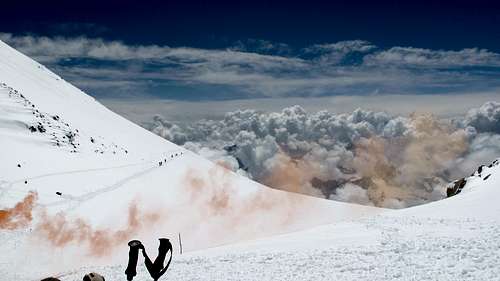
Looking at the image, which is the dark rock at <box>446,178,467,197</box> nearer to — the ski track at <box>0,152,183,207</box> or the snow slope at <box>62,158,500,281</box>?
the snow slope at <box>62,158,500,281</box>

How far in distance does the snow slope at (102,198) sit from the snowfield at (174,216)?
29 cm

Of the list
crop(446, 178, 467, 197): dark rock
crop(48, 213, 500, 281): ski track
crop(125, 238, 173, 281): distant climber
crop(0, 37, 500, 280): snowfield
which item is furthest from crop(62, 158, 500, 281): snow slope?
crop(446, 178, 467, 197): dark rock

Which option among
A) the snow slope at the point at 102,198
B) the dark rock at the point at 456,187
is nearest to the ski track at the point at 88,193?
the snow slope at the point at 102,198

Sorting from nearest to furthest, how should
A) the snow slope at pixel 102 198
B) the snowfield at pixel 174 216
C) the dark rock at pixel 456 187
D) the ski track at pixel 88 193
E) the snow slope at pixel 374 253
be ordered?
the snow slope at pixel 374 253, the snowfield at pixel 174 216, the snow slope at pixel 102 198, the dark rock at pixel 456 187, the ski track at pixel 88 193

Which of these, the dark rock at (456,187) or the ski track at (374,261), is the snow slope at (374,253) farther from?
the dark rock at (456,187)

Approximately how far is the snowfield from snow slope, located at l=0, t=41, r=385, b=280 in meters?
0.29

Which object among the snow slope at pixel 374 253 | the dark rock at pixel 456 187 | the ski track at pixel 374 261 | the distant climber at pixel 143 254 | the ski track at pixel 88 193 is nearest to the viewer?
the distant climber at pixel 143 254

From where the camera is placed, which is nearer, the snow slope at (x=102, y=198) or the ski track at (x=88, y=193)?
the snow slope at (x=102, y=198)

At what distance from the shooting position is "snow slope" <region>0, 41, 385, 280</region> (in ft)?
228

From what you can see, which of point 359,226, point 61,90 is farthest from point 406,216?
point 61,90

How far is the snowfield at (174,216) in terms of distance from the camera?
3269 cm

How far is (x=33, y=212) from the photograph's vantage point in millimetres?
76312

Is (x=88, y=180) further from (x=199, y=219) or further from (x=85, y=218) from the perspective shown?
(x=199, y=219)

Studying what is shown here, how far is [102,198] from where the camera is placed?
88.0 meters
